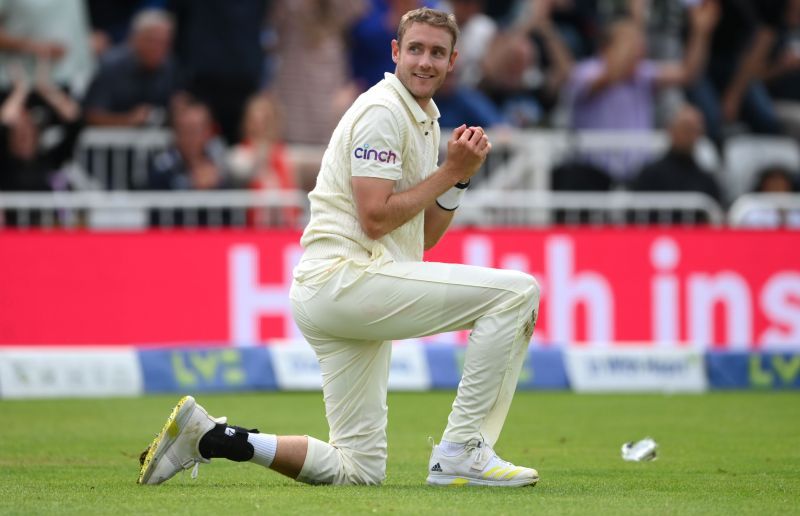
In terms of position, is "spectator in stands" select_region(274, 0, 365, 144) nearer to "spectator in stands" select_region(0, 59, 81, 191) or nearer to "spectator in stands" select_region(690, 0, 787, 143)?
"spectator in stands" select_region(0, 59, 81, 191)

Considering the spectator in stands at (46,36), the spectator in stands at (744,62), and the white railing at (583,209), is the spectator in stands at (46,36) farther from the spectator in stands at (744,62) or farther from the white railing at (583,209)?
the spectator in stands at (744,62)

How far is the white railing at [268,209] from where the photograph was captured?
1483 centimetres

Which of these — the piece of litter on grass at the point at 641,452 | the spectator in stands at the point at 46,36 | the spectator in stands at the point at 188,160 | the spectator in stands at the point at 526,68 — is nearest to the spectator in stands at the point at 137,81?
the spectator in stands at the point at 46,36

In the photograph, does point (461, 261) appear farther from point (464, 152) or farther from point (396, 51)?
point (464, 152)

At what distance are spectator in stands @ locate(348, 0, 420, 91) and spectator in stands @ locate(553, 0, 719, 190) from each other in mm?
2203

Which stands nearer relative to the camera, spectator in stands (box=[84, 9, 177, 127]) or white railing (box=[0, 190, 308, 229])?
white railing (box=[0, 190, 308, 229])

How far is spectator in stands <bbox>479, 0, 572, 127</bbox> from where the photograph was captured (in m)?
17.1

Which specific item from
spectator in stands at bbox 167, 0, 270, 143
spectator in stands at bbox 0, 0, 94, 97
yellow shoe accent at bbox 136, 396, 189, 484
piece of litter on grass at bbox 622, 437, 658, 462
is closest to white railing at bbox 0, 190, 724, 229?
spectator in stands at bbox 0, 0, 94, 97

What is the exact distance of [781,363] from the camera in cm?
1445

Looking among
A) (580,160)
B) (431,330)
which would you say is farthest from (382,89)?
(580,160)

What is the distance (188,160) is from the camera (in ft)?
51.2

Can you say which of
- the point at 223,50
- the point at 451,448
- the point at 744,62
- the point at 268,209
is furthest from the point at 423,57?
the point at 744,62

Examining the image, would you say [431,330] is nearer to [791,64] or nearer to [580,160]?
[580,160]

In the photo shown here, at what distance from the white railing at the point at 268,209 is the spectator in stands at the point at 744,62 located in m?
3.50
